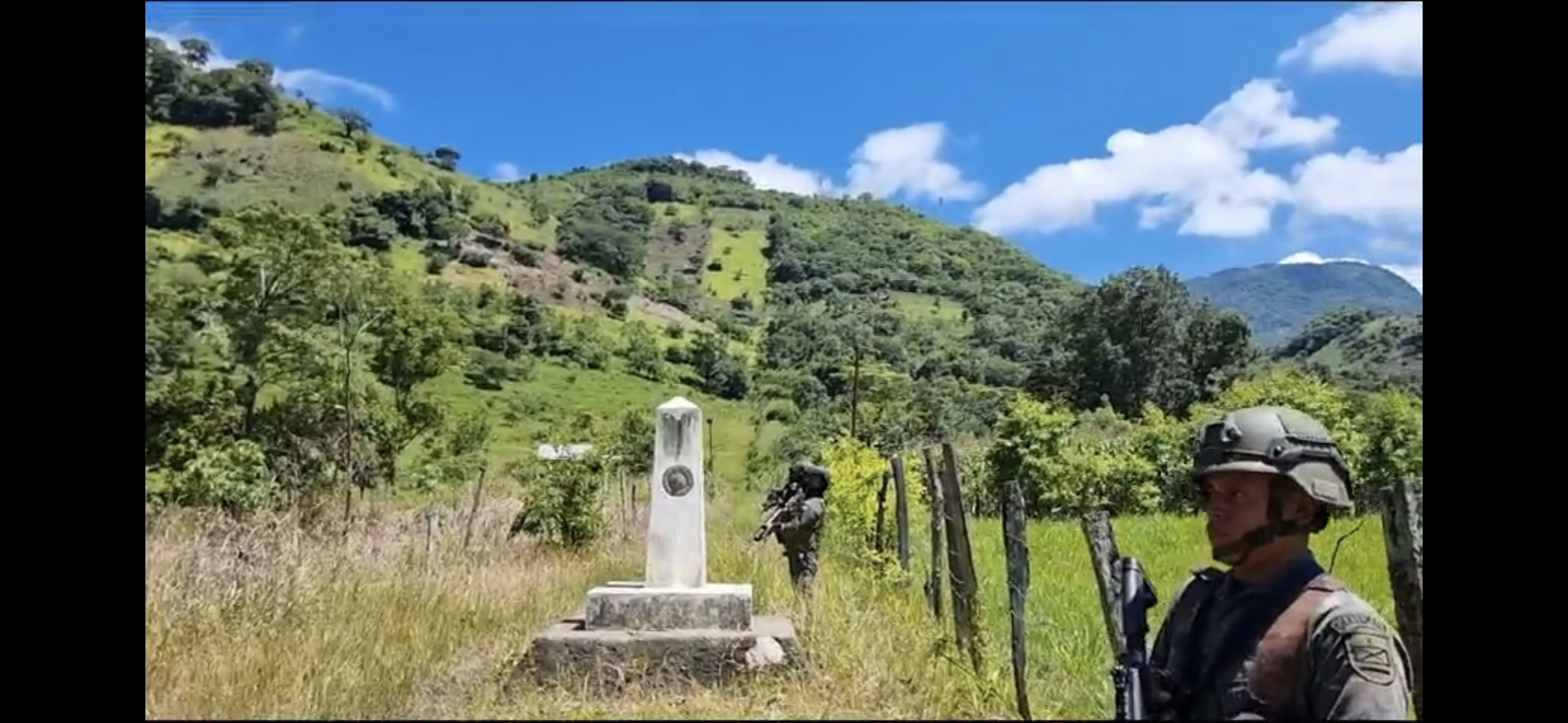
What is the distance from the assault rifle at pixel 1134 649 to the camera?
238 centimetres

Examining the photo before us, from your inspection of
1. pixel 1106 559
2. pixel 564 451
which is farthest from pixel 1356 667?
pixel 564 451

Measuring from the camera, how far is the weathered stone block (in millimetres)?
7188

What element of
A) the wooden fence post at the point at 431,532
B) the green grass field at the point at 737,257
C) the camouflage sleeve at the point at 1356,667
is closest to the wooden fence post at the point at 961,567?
the camouflage sleeve at the point at 1356,667

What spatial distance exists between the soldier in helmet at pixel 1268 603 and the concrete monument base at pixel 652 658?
4389 millimetres

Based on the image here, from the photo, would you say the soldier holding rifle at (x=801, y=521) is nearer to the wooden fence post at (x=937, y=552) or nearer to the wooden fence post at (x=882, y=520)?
the wooden fence post at (x=937, y=552)

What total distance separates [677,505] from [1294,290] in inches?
4964

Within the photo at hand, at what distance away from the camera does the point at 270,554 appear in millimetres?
7113

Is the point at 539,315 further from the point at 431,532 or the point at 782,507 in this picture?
the point at 782,507

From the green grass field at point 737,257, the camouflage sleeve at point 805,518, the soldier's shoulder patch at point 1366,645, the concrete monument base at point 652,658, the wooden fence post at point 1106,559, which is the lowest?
the concrete monument base at point 652,658

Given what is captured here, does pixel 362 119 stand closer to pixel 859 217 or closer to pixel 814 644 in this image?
pixel 859 217

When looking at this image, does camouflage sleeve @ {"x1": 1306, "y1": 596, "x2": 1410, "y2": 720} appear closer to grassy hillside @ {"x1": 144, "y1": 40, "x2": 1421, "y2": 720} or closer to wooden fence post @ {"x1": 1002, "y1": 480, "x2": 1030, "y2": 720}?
grassy hillside @ {"x1": 144, "y1": 40, "x2": 1421, "y2": 720}

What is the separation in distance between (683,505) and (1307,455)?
5.72 m
